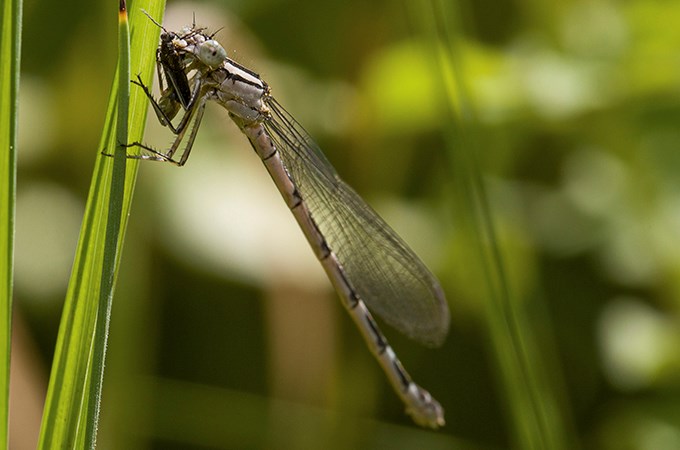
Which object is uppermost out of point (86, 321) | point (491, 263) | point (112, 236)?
point (491, 263)

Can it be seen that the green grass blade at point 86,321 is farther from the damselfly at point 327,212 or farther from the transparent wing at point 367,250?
the transparent wing at point 367,250

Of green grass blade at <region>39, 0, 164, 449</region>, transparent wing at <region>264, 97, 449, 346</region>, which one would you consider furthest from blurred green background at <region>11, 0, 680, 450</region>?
green grass blade at <region>39, 0, 164, 449</region>

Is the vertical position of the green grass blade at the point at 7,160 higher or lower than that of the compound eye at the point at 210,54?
lower

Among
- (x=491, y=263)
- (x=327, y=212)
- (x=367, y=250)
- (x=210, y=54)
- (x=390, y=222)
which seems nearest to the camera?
(x=491, y=263)

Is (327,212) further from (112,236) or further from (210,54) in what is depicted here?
(112,236)

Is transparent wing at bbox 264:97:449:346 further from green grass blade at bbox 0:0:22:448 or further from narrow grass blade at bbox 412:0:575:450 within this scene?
green grass blade at bbox 0:0:22:448

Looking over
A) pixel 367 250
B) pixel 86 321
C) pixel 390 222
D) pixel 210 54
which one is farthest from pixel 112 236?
pixel 390 222

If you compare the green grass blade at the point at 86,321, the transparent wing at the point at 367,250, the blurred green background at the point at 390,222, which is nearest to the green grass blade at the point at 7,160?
the green grass blade at the point at 86,321
